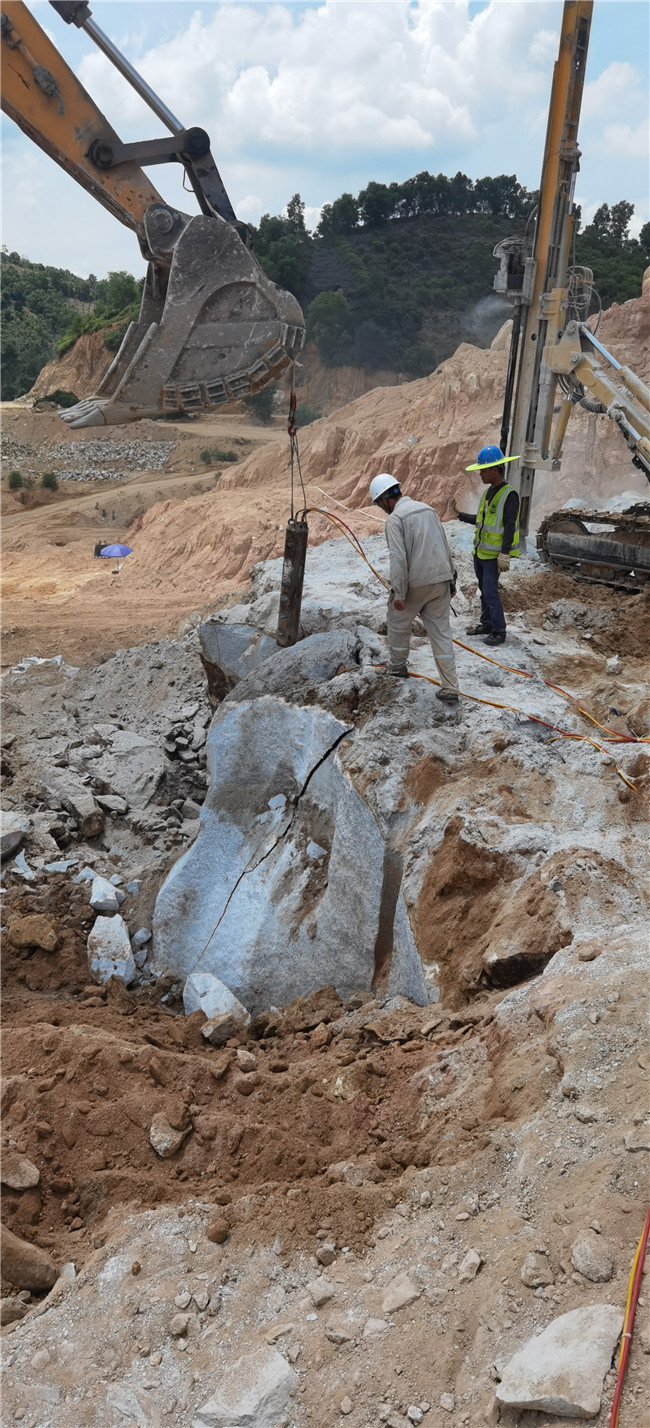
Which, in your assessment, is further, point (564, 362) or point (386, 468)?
point (386, 468)

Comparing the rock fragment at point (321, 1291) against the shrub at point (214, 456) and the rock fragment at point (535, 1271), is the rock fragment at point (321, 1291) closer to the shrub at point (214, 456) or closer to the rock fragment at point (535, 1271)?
the rock fragment at point (535, 1271)

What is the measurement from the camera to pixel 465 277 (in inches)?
1654

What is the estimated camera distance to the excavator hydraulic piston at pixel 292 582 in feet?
22.2

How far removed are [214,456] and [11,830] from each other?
21590 millimetres

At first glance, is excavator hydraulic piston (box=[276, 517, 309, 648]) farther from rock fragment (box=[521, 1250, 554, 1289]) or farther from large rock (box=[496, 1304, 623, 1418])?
large rock (box=[496, 1304, 623, 1418])

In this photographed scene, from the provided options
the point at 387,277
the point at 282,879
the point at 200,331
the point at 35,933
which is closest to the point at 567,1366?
the point at 282,879

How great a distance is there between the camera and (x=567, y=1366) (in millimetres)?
2162

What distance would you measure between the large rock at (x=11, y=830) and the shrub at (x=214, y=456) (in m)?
20.9

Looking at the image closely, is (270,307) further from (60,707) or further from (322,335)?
(322,335)

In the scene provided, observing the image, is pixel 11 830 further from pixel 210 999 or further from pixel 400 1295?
pixel 400 1295

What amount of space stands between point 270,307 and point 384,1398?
5222 millimetres

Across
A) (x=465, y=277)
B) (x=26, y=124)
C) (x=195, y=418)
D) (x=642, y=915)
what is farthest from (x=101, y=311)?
(x=642, y=915)

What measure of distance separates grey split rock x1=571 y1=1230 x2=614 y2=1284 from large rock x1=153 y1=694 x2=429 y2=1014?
6.69 ft

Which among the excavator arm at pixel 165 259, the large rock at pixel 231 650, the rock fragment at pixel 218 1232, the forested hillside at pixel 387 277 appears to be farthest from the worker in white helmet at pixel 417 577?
the forested hillside at pixel 387 277
